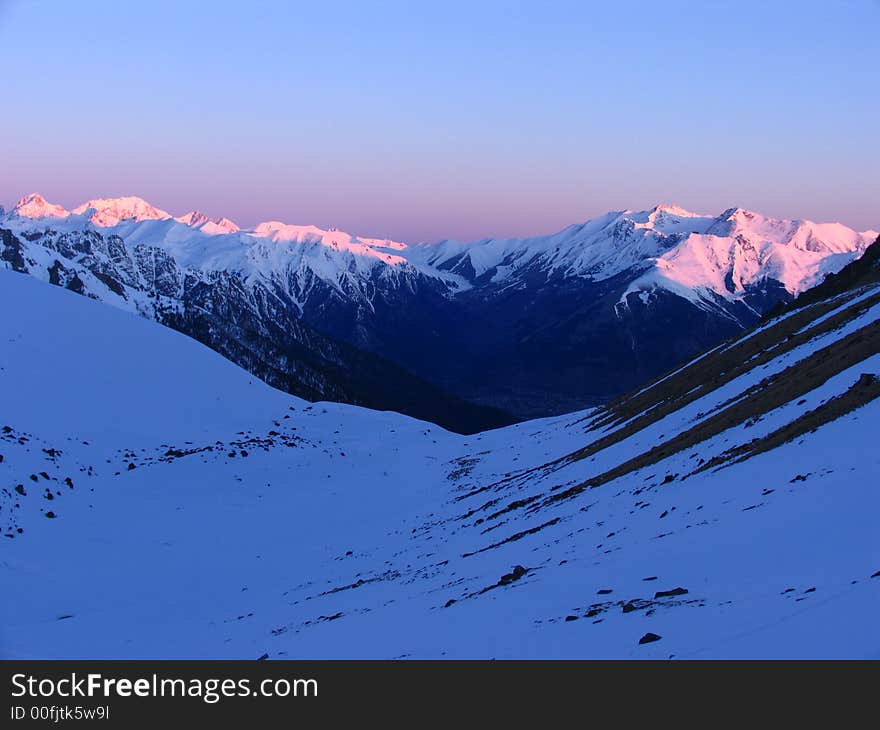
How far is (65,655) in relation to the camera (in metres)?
19.6

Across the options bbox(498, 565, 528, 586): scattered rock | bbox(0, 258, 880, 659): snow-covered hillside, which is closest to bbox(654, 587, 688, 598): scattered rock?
bbox(0, 258, 880, 659): snow-covered hillside

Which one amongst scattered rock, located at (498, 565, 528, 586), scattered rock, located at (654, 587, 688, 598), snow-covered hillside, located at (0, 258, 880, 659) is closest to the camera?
snow-covered hillside, located at (0, 258, 880, 659)

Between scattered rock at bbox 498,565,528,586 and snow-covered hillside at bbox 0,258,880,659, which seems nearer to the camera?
snow-covered hillside at bbox 0,258,880,659

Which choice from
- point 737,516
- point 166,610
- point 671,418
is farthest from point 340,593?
point 671,418

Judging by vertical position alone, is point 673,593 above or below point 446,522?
above

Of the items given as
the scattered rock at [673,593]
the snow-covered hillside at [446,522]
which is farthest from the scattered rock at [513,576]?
the scattered rock at [673,593]

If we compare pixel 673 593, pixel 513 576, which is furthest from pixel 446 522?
pixel 673 593

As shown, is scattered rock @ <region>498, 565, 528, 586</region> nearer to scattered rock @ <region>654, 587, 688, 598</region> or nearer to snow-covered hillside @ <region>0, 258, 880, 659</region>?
snow-covered hillside @ <region>0, 258, 880, 659</region>

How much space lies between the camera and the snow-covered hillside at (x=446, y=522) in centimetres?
1314

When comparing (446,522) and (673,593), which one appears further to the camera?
(446,522)

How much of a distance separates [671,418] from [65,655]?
103 ft

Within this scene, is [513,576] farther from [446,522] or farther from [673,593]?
[446,522]

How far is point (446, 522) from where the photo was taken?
35.4 meters

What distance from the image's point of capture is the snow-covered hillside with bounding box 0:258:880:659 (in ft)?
43.1
